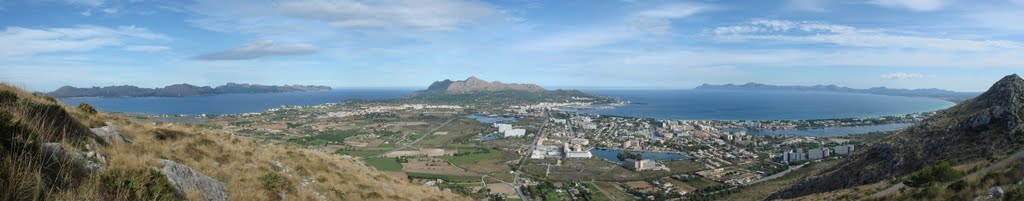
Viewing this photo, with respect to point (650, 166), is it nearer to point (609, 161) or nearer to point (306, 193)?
point (609, 161)

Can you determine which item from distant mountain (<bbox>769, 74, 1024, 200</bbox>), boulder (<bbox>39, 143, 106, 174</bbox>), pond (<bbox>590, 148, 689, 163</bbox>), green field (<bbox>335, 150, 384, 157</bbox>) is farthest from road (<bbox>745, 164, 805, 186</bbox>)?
boulder (<bbox>39, 143, 106, 174</bbox>)

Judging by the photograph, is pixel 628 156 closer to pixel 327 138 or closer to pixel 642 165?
pixel 642 165

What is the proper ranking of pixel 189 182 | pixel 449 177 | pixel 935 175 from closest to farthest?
pixel 189 182
pixel 935 175
pixel 449 177

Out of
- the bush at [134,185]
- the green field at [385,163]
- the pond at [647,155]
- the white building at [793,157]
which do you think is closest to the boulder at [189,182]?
the bush at [134,185]

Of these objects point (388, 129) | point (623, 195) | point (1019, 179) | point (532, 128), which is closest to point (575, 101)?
point (532, 128)

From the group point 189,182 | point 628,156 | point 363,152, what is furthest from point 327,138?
point 189,182
